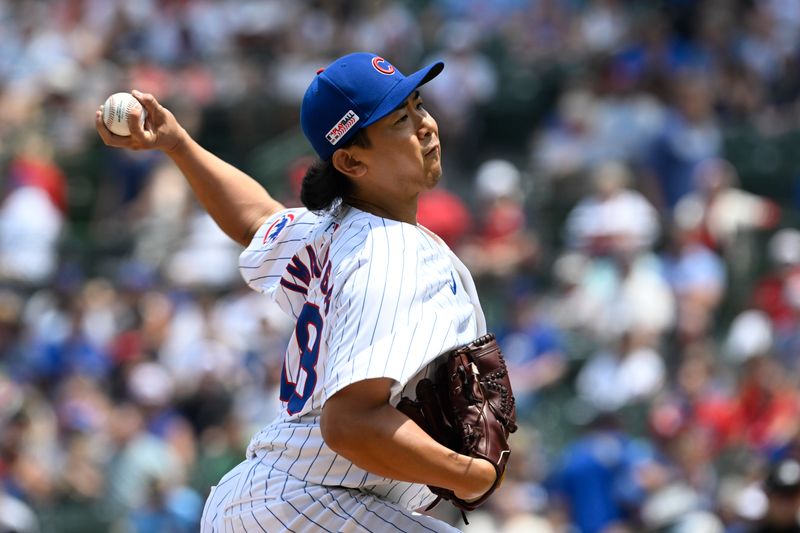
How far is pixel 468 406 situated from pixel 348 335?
0.34m

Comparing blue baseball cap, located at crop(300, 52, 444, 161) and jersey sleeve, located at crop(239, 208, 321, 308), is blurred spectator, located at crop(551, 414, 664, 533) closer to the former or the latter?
jersey sleeve, located at crop(239, 208, 321, 308)

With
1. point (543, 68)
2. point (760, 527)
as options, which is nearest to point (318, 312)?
point (760, 527)

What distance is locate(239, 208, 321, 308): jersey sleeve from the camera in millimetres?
3730

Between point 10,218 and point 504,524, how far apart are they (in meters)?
5.88

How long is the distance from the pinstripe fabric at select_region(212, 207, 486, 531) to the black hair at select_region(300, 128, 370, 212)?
0.06 m

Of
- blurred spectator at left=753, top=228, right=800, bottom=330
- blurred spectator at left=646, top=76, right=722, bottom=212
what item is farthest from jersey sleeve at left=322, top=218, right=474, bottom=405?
blurred spectator at left=646, top=76, right=722, bottom=212

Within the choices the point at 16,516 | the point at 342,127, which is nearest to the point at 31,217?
the point at 16,516

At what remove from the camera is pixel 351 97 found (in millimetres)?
3404

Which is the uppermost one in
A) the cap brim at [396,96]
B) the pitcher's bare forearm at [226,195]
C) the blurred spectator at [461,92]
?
the cap brim at [396,96]

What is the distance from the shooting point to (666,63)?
37.9ft

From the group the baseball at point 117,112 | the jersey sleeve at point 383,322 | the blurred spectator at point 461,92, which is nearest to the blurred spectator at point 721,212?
the blurred spectator at point 461,92

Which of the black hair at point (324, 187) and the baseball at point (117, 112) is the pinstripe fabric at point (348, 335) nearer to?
the black hair at point (324, 187)

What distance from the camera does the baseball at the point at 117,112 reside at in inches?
146

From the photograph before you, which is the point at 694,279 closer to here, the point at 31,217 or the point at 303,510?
the point at 31,217
